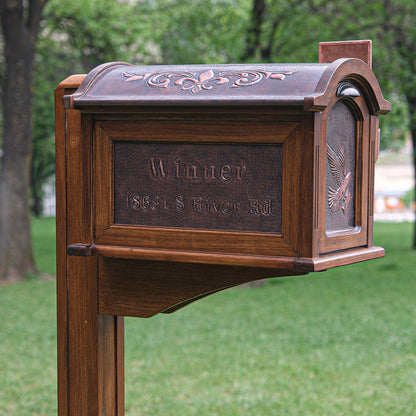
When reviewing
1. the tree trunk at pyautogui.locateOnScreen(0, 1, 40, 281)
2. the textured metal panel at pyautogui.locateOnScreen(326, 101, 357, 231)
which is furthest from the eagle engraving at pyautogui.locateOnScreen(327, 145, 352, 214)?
the tree trunk at pyautogui.locateOnScreen(0, 1, 40, 281)

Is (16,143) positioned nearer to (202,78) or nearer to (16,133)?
(16,133)

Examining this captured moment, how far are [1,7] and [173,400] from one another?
7.37 meters

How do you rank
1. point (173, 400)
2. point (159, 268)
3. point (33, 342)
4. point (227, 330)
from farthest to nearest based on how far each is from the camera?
point (227, 330) < point (33, 342) < point (173, 400) < point (159, 268)

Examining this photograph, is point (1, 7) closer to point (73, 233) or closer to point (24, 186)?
point (24, 186)

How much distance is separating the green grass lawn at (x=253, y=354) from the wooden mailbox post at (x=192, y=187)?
8.43 feet

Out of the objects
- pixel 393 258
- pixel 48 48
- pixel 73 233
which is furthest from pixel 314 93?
pixel 48 48

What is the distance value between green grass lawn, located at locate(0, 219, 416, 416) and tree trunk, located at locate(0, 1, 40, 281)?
77 centimetres

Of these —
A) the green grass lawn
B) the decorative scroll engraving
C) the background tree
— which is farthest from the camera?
the background tree

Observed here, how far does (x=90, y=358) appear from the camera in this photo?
237 centimetres

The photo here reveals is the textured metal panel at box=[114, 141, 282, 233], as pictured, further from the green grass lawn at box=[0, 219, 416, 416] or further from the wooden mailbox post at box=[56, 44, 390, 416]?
the green grass lawn at box=[0, 219, 416, 416]

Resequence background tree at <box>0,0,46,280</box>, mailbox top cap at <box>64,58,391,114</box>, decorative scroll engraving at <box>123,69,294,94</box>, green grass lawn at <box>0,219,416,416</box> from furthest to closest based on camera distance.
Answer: background tree at <box>0,0,46,280</box> → green grass lawn at <box>0,219,416,416</box> → decorative scroll engraving at <box>123,69,294,94</box> → mailbox top cap at <box>64,58,391,114</box>

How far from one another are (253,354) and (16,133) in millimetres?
6050

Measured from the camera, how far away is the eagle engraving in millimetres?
2039

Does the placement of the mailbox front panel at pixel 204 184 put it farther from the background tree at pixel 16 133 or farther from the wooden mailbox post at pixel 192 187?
the background tree at pixel 16 133
